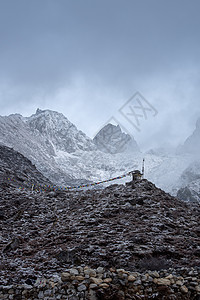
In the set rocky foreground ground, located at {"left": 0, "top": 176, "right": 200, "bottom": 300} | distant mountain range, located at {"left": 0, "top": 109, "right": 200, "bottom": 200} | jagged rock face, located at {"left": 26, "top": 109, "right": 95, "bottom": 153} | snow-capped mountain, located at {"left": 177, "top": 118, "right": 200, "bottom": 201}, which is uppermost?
jagged rock face, located at {"left": 26, "top": 109, "right": 95, "bottom": 153}

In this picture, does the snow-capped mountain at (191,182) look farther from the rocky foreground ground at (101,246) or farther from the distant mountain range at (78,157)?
the rocky foreground ground at (101,246)

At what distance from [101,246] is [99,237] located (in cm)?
90

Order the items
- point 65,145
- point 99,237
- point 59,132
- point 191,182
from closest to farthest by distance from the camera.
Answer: point 99,237 < point 191,182 < point 65,145 < point 59,132

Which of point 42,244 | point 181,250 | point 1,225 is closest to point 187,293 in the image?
point 181,250

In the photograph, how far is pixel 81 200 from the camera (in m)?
17.6

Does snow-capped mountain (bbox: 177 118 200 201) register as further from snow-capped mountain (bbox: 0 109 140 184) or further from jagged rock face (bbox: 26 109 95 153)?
jagged rock face (bbox: 26 109 95 153)

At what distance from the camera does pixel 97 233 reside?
11.2m

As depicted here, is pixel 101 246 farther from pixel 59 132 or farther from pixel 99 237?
pixel 59 132

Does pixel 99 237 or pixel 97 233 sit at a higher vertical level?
pixel 97 233

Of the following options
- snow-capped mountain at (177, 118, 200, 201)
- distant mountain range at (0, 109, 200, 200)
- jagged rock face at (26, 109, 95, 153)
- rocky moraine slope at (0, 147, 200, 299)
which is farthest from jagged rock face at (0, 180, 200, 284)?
jagged rock face at (26, 109, 95, 153)

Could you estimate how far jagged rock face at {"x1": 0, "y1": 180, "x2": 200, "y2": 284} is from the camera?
8.60m

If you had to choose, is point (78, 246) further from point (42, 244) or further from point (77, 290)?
point (77, 290)

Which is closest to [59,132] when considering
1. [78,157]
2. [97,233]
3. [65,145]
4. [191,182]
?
[65,145]

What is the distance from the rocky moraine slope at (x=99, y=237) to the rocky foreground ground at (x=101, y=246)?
27 millimetres
